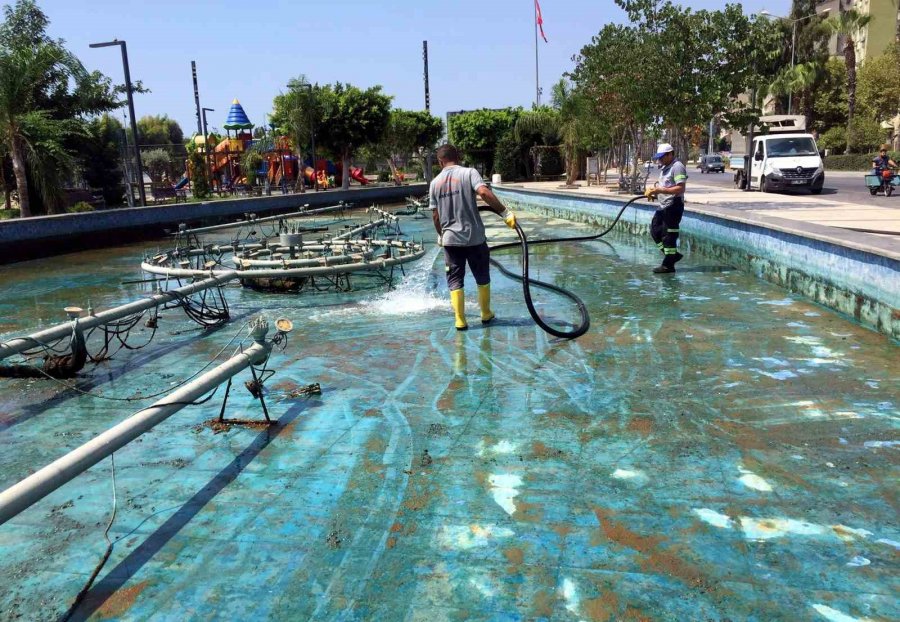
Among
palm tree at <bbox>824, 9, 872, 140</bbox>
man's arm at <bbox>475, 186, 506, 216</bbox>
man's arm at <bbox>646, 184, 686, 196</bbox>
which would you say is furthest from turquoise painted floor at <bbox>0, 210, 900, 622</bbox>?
palm tree at <bbox>824, 9, 872, 140</bbox>

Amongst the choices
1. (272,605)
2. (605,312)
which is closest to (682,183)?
(605,312)

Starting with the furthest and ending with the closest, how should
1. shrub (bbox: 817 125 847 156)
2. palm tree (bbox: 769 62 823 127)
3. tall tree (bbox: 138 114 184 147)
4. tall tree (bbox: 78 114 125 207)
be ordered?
tall tree (bbox: 138 114 184 147) < palm tree (bbox: 769 62 823 127) < shrub (bbox: 817 125 847 156) < tall tree (bbox: 78 114 125 207)

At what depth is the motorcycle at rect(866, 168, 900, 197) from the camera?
18.6 m

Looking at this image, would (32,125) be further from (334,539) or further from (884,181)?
(884,181)

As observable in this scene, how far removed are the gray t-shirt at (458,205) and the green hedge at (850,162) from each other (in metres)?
40.2

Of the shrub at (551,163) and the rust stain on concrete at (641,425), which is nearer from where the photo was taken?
the rust stain on concrete at (641,425)

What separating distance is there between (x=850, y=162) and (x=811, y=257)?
3888 centimetres

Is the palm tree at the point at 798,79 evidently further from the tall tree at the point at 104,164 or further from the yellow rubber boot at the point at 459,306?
the yellow rubber boot at the point at 459,306

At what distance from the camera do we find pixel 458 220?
6.57 metres

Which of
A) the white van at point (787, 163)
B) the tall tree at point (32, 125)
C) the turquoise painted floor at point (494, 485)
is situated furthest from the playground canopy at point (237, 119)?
the turquoise painted floor at point (494, 485)

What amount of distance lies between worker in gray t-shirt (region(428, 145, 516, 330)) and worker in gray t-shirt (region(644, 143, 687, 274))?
346 cm

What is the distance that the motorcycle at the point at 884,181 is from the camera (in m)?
18.6

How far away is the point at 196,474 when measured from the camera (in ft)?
12.4

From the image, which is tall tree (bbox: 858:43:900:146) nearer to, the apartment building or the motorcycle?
the apartment building
